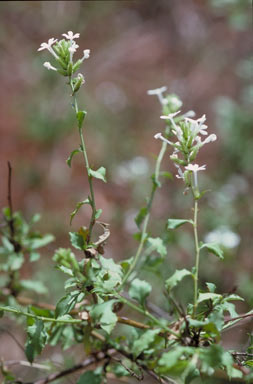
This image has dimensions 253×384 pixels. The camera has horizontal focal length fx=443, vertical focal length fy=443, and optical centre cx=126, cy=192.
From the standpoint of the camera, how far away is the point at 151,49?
220 inches

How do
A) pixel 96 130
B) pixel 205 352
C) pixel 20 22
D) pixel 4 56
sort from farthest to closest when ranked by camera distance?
pixel 20 22 < pixel 4 56 < pixel 96 130 < pixel 205 352

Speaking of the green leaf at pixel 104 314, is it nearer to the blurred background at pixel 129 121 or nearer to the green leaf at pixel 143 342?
the green leaf at pixel 143 342

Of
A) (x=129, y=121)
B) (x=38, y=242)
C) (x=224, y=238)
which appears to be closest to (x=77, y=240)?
(x=38, y=242)

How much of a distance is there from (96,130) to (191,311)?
10.9ft

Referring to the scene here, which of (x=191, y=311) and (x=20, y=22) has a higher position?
(x=20, y=22)

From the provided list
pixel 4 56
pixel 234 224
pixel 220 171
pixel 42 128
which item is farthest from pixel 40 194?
pixel 4 56

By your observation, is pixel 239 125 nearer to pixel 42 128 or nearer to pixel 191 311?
pixel 42 128

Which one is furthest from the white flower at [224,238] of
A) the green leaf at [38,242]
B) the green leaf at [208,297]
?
the green leaf at [208,297]

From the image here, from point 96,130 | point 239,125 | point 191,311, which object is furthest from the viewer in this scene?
point 96,130

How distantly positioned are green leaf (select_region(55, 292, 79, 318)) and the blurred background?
498 mm

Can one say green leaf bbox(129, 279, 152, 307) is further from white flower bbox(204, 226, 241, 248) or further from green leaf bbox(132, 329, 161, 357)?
white flower bbox(204, 226, 241, 248)

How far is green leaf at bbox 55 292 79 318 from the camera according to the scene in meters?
0.85

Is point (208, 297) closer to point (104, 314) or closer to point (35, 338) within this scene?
point (104, 314)

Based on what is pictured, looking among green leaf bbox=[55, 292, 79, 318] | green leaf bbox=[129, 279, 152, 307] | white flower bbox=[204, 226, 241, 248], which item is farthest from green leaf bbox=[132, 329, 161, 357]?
white flower bbox=[204, 226, 241, 248]
